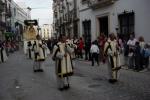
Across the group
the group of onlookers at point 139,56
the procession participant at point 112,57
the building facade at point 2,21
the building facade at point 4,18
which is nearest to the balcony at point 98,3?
the group of onlookers at point 139,56

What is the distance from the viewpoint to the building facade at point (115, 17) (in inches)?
1020

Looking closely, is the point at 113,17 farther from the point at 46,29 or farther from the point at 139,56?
the point at 46,29

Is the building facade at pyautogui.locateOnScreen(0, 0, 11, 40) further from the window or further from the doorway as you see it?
the window

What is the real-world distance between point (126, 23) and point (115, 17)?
2.34 m

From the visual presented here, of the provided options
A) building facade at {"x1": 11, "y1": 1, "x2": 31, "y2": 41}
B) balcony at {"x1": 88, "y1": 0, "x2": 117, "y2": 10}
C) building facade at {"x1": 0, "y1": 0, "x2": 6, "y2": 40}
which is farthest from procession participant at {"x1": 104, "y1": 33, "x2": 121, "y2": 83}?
building facade at {"x1": 11, "y1": 1, "x2": 31, "y2": 41}

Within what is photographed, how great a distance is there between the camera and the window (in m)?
27.8

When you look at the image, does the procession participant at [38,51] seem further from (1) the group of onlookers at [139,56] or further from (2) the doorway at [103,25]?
(2) the doorway at [103,25]

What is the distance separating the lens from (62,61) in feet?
46.2

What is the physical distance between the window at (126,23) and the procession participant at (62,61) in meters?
13.8

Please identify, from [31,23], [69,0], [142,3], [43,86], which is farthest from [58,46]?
[69,0]

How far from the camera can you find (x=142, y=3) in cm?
2588

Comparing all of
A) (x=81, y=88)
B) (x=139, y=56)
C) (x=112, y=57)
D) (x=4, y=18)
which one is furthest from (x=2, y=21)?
(x=81, y=88)

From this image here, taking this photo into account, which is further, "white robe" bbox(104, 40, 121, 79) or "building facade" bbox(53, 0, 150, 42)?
"building facade" bbox(53, 0, 150, 42)

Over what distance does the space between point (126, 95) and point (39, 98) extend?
2.59 m
